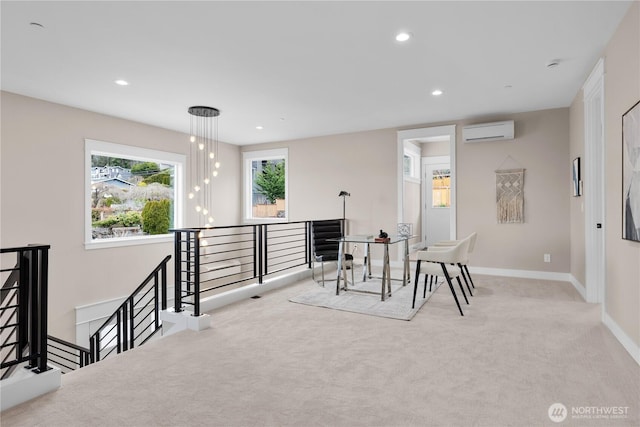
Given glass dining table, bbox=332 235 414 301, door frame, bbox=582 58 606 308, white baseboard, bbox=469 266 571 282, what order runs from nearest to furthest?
door frame, bbox=582 58 606 308, glass dining table, bbox=332 235 414 301, white baseboard, bbox=469 266 571 282

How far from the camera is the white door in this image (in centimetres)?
764

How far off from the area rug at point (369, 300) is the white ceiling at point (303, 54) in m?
2.50

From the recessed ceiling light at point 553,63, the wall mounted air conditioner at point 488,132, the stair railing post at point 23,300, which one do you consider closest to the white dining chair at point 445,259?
the recessed ceiling light at point 553,63

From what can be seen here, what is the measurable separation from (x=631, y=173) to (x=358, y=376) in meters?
2.42

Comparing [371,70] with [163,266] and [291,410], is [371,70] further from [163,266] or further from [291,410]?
[291,410]

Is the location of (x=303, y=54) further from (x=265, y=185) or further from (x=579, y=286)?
(x=265, y=185)

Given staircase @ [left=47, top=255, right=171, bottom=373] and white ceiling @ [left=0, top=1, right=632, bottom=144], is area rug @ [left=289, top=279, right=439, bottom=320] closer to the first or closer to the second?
staircase @ [left=47, top=255, right=171, bottom=373]

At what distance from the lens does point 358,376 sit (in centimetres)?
232

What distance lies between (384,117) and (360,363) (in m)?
4.11

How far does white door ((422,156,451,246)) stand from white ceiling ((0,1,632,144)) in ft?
8.04

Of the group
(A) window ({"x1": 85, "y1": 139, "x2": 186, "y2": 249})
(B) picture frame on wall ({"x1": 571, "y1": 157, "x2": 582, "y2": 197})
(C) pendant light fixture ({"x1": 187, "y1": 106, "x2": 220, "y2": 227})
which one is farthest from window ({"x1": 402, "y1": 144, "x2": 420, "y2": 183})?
(A) window ({"x1": 85, "y1": 139, "x2": 186, "y2": 249})

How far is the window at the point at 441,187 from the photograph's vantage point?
7695 millimetres

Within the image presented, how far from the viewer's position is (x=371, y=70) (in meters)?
3.73

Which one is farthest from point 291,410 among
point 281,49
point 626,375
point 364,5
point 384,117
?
point 384,117
